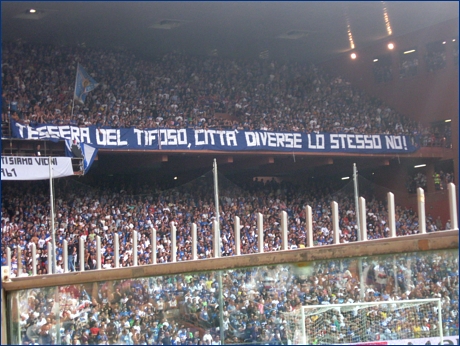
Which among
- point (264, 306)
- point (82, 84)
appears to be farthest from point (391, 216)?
point (82, 84)

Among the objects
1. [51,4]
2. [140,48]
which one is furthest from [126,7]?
[140,48]

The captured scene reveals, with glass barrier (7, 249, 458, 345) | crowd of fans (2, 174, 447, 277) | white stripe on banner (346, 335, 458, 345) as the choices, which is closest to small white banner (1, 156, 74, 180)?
crowd of fans (2, 174, 447, 277)

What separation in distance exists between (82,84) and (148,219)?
723cm

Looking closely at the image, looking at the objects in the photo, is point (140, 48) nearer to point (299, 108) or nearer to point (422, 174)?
point (299, 108)

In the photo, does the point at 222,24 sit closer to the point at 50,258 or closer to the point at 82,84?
the point at 82,84

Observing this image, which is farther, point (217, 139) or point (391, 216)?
point (217, 139)

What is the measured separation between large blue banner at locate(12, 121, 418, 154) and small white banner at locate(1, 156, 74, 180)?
0.85m

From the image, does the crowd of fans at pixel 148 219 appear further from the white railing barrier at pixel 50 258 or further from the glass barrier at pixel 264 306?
the glass barrier at pixel 264 306

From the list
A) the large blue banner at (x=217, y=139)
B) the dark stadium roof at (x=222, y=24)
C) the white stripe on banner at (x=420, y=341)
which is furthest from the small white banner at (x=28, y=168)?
the white stripe on banner at (x=420, y=341)

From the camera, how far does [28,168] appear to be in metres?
23.7

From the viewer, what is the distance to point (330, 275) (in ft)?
23.4

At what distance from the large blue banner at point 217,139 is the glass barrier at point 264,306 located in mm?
16440

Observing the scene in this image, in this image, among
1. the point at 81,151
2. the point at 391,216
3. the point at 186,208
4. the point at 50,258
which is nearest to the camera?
the point at 391,216

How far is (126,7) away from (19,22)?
13.4 ft
